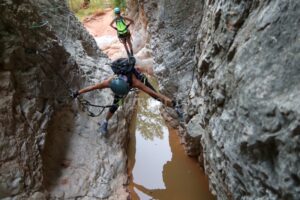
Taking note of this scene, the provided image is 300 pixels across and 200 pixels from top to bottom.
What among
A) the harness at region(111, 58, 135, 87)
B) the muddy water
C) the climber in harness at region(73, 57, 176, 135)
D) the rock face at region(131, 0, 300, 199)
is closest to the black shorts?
the muddy water

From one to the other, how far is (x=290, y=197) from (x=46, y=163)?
3797mm

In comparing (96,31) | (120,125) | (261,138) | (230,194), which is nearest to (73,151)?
(120,125)

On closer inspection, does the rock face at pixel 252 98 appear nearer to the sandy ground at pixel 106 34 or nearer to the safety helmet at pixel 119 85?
the safety helmet at pixel 119 85

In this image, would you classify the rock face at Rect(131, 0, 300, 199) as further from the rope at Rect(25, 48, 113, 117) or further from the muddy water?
Result: the rope at Rect(25, 48, 113, 117)

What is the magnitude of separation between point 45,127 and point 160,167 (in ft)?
7.63

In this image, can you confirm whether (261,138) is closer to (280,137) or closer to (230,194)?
(280,137)

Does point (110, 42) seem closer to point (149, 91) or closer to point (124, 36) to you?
point (124, 36)

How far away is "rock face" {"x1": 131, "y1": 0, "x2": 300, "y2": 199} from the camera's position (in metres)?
2.53

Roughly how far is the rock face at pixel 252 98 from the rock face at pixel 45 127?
2129 mm

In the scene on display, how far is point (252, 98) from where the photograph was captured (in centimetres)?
289

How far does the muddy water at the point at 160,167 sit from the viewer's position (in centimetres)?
573

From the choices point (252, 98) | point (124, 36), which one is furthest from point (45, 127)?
point (124, 36)

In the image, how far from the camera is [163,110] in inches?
332

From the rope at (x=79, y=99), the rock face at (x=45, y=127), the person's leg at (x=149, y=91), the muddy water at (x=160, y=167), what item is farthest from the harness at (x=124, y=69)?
the muddy water at (x=160, y=167)
